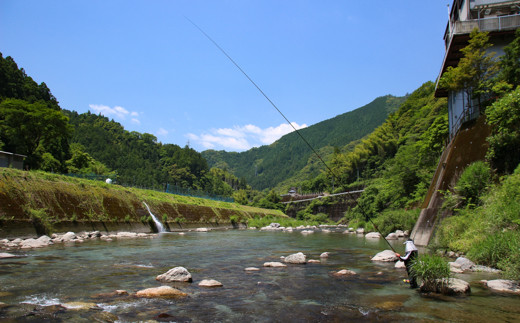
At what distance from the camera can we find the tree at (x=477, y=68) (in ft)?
57.1

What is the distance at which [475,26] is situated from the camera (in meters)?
18.0

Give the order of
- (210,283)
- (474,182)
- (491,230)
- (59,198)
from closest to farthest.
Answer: (210,283), (491,230), (474,182), (59,198)

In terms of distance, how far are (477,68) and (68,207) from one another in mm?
26013

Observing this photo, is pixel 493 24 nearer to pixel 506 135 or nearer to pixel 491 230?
pixel 506 135

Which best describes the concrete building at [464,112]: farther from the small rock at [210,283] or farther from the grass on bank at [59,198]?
the grass on bank at [59,198]

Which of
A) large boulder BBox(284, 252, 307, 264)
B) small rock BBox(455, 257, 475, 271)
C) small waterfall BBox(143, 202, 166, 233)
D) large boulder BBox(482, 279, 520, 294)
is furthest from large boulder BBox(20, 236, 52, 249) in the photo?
large boulder BBox(482, 279, 520, 294)

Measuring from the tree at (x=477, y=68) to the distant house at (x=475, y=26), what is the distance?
1.80 ft

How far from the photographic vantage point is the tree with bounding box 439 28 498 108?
17391 millimetres

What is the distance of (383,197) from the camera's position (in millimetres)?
43094

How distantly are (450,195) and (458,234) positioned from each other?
2604 mm

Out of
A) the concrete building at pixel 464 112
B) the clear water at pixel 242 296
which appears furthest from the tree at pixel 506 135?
the clear water at pixel 242 296

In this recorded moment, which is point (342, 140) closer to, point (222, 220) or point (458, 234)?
point (222, 220)

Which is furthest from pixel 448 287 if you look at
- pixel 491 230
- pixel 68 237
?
pixel 68 237

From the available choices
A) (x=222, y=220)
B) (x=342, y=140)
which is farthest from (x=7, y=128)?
(x=342, y=140)
